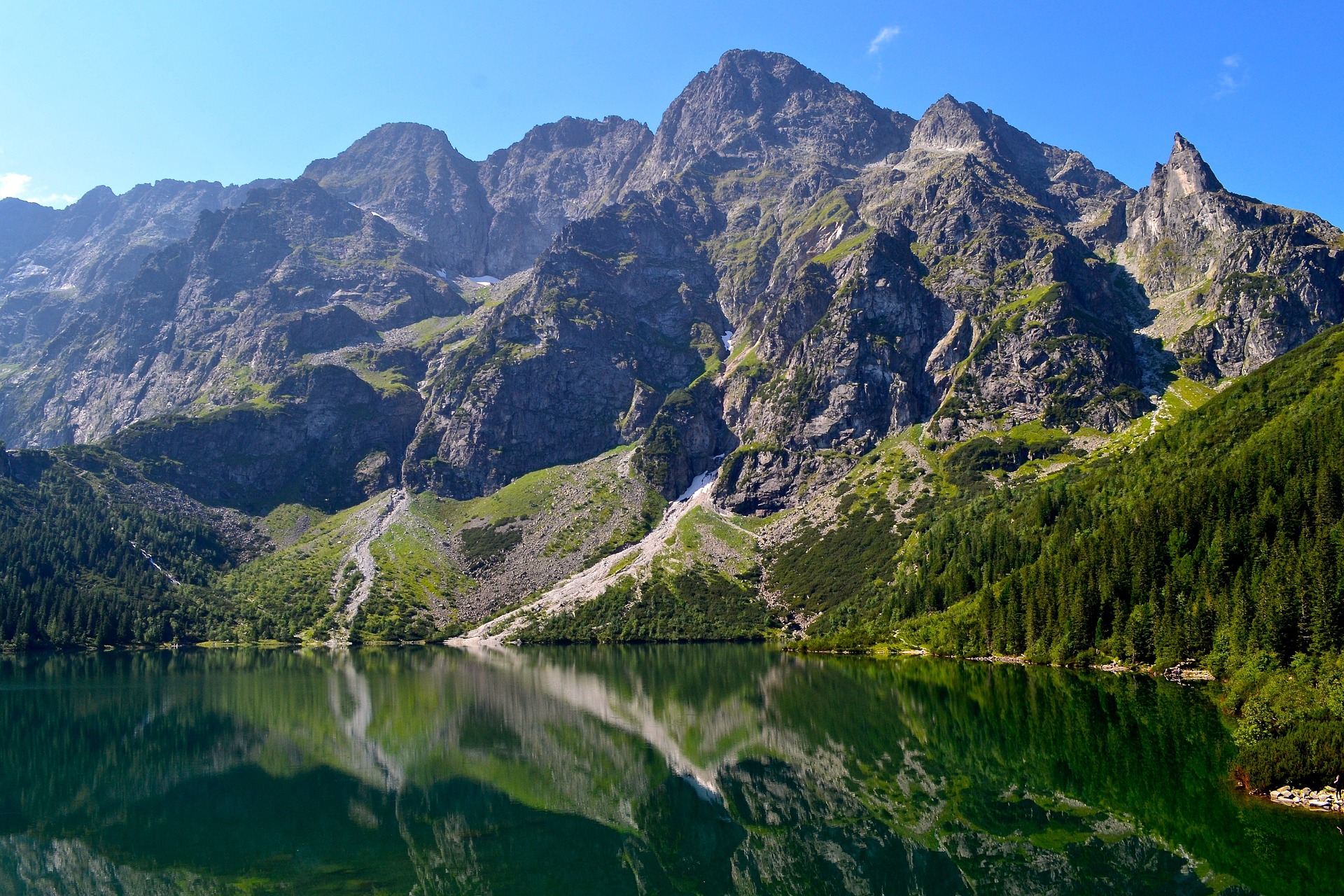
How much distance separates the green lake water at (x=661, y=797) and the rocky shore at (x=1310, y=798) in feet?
4.48

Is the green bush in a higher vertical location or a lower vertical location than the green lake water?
higher

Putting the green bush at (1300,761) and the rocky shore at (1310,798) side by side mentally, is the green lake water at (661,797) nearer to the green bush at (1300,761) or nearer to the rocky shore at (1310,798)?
the rocky shore at (1310,798)

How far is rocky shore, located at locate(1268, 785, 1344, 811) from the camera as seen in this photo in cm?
3591

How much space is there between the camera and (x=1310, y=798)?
3678 centimetres

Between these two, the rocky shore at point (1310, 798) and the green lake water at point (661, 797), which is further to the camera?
the rocky shore at point (1310, 798)

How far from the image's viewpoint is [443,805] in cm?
4428

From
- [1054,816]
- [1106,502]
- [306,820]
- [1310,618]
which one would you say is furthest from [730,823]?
[1106,502]

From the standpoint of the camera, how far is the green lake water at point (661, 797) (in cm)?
3150

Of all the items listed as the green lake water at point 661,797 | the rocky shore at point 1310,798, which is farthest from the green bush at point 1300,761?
the green lake water at point 661,797

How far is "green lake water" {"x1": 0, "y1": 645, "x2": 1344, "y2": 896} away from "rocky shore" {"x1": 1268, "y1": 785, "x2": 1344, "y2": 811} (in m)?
1.36

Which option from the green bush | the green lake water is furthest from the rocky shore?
the green lake water

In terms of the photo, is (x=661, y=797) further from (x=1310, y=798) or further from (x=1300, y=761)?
(x=1300, y=761)

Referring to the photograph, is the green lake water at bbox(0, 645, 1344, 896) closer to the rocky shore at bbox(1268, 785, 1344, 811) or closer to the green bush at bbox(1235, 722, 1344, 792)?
the rocky shore at bbox(1268, 785, 1344, 811)

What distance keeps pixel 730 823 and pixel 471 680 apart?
271 feet
